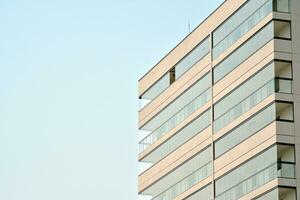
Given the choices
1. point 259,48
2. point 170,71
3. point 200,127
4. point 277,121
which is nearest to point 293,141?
point 277,121

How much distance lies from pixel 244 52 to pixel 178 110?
13.4m

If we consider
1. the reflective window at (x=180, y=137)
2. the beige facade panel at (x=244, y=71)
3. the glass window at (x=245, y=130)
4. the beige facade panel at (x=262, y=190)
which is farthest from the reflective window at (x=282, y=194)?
the reflective window at (x=180, y=137)

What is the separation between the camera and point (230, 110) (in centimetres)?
8119

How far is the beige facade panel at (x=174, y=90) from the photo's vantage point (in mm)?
87250

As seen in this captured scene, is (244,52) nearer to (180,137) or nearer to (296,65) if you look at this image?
(296,65)

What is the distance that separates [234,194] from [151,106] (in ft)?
65.6

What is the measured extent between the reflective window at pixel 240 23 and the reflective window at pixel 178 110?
3218mm

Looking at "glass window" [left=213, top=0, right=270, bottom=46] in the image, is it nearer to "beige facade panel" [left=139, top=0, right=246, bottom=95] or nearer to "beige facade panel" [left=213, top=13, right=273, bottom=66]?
"beige facade panel" [left=139, top=0, right=246, bottom=95]

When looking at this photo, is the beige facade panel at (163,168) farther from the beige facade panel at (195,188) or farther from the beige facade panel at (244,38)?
the beige facade panel at (244,38)

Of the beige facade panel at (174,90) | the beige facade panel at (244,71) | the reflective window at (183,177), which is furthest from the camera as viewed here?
the beige facade panel at (174,90)

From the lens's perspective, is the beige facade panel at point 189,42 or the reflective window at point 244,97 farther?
the beige facade panel at point 189,42

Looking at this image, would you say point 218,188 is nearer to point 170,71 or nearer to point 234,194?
point 234,194

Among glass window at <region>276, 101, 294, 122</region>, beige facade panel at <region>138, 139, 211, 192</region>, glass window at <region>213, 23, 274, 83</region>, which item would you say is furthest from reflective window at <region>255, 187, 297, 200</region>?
beige facade panel at <region>138, 139, 211, 192</region>

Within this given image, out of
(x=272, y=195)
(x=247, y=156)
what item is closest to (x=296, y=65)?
(x=247, y=156)
